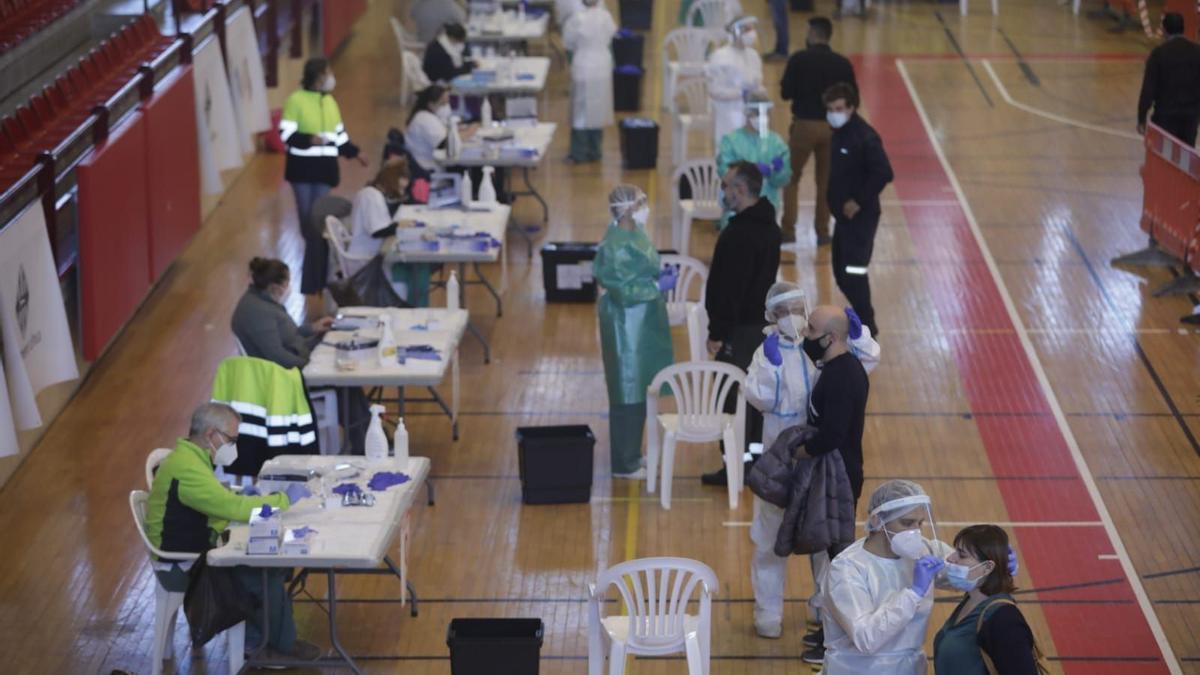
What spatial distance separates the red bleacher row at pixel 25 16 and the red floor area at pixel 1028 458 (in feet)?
24.3

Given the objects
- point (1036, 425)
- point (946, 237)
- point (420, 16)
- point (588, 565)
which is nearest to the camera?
A: point (588, 565)

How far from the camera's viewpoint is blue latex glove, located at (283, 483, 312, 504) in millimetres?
8352

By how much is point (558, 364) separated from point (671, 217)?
12.3 ft

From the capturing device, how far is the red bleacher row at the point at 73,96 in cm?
1159

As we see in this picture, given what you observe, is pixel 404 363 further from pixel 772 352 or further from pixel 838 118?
pixel 838 118

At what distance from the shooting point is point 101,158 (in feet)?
39.6

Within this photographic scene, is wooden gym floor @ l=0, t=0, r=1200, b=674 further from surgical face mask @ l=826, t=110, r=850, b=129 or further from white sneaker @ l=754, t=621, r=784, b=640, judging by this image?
surgical face mask @ l=826, t=110, r=850, b=129

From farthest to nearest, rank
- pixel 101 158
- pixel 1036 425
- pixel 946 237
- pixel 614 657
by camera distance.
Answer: pixel 946 237, pixel 101 158, pixel 1036 425, pixel 614 657

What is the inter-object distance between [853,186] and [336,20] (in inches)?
486

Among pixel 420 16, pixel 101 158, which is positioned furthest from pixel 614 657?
pixel 420 16

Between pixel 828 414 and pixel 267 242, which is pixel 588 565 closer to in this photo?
pixel 828 414

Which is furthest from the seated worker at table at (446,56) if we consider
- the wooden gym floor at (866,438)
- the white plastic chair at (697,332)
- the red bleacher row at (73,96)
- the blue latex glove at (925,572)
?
the blue latex glove at (925,572)

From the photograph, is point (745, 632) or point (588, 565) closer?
point (745, 632)

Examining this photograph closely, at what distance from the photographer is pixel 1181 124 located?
14.0 m
